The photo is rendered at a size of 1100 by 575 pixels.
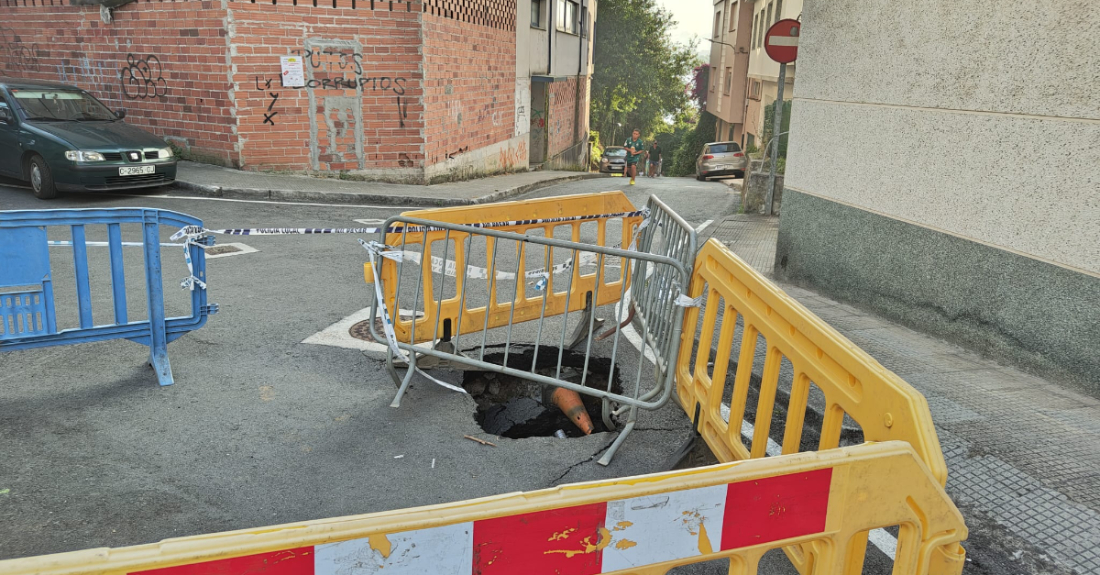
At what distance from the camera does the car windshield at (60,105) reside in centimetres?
1192

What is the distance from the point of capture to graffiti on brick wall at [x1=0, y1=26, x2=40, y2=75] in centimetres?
1681

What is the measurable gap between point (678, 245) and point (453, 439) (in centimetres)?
185

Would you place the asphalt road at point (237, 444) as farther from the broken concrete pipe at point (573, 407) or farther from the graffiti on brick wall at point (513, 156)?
the graffiti on brick wall at point (513, 156)

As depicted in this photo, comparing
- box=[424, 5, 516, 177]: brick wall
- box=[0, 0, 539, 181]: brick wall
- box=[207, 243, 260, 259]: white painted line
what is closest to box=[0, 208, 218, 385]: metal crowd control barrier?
box=[207, 243, 260, 259]: white painted line

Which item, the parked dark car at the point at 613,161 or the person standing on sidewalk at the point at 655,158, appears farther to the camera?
the parked dark car at the point at 613,161

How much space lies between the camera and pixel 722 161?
31688 mm

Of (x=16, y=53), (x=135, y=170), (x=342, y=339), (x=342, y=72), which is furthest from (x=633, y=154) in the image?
(x=342, y=339)

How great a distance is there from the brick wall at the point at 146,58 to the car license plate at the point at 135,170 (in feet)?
9.65

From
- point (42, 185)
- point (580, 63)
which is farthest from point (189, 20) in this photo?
point (580, 63)

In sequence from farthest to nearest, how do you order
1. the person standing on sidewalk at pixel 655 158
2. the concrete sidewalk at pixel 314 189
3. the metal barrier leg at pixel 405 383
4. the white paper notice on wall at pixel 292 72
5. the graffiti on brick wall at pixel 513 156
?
the person standing on sidewalk at pixel 655 158 → the graffiti on brick wall at pixel 513 156 → the white paper notice on wall at pixel 292 72 → the concrete sidewalk at pixel 314 189 → the metal barrier leg at pixel 405 383

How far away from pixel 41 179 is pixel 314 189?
4175 mm

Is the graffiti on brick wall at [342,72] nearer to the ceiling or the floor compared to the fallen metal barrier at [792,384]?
nearer to the ceiling

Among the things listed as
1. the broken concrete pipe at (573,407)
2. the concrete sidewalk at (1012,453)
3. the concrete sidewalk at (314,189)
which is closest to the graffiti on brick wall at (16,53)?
the concrete sidewalk at (314,189)

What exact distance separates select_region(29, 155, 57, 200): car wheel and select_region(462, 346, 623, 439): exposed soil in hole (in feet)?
29.8
